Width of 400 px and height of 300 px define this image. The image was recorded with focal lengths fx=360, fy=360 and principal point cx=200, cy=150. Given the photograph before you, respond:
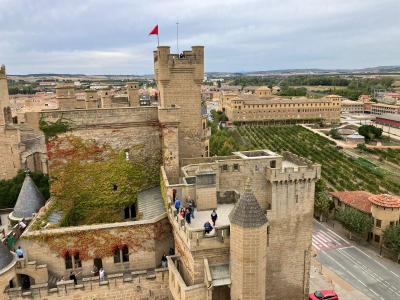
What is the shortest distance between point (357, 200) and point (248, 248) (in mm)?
36401

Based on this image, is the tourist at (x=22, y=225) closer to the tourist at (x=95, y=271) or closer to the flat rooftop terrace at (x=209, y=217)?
the tourist at (x=95, y=271)

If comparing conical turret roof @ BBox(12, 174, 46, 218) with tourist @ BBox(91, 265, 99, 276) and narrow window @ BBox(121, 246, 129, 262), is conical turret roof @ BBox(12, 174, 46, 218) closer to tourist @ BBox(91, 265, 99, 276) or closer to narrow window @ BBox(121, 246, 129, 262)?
tourist @ BBox(91, 265, 99, 276)

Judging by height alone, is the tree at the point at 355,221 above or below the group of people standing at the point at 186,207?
below

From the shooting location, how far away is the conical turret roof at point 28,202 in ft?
97.5

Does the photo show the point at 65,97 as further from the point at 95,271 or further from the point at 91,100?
the point at 95,271

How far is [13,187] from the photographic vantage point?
131 feet

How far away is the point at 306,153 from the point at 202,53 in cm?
6896

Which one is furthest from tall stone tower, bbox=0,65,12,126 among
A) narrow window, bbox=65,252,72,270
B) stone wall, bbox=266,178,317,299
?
stone wall, bbox=266,178,317,299

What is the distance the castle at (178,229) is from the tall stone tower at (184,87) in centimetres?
8

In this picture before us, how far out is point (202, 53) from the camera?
97.1 feet

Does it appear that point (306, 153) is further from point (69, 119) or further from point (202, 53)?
point (69, 119)

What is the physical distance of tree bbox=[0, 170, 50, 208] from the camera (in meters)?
39.2

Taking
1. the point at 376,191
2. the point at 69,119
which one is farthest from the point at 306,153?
the point at 69,119

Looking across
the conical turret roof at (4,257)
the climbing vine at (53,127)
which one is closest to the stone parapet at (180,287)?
the conical turret roof at (4,257)
